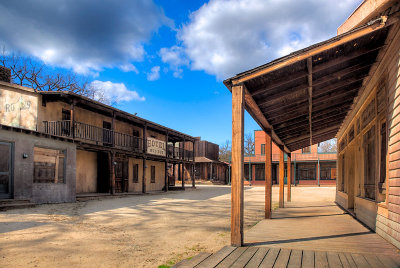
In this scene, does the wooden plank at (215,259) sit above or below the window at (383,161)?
below

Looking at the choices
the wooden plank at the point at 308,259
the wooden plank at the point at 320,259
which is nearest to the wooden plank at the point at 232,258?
the wooden plank at the point at 308,259

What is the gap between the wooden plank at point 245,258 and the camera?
3.55m

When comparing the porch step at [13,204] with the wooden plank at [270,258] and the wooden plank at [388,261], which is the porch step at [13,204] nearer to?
the wooden plank at [270,258]

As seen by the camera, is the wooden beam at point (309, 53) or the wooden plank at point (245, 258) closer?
the wooden plank at point (245, 258)

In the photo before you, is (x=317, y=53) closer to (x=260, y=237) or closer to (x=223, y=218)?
(x=260, y=237)

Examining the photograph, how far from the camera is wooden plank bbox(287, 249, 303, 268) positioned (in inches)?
141

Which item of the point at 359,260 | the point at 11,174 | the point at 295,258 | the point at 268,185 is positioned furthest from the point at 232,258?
the point at 11,174

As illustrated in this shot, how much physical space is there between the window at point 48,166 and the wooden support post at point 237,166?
1022 cm

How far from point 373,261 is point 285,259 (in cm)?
110

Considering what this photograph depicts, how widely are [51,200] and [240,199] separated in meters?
10.6

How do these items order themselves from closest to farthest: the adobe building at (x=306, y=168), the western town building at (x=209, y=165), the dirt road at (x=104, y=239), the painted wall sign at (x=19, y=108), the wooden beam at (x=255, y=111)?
the dirt road at (x=104, y=239), the wooden beam at (x=255, y=111), the painted wall sign at (x=19, y=108), the adobe building at (x=306, y=168), the western town building at (x=209, y=165)

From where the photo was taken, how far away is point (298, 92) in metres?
6.16

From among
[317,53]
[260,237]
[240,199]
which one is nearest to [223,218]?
[260,237]

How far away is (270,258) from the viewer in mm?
3885
